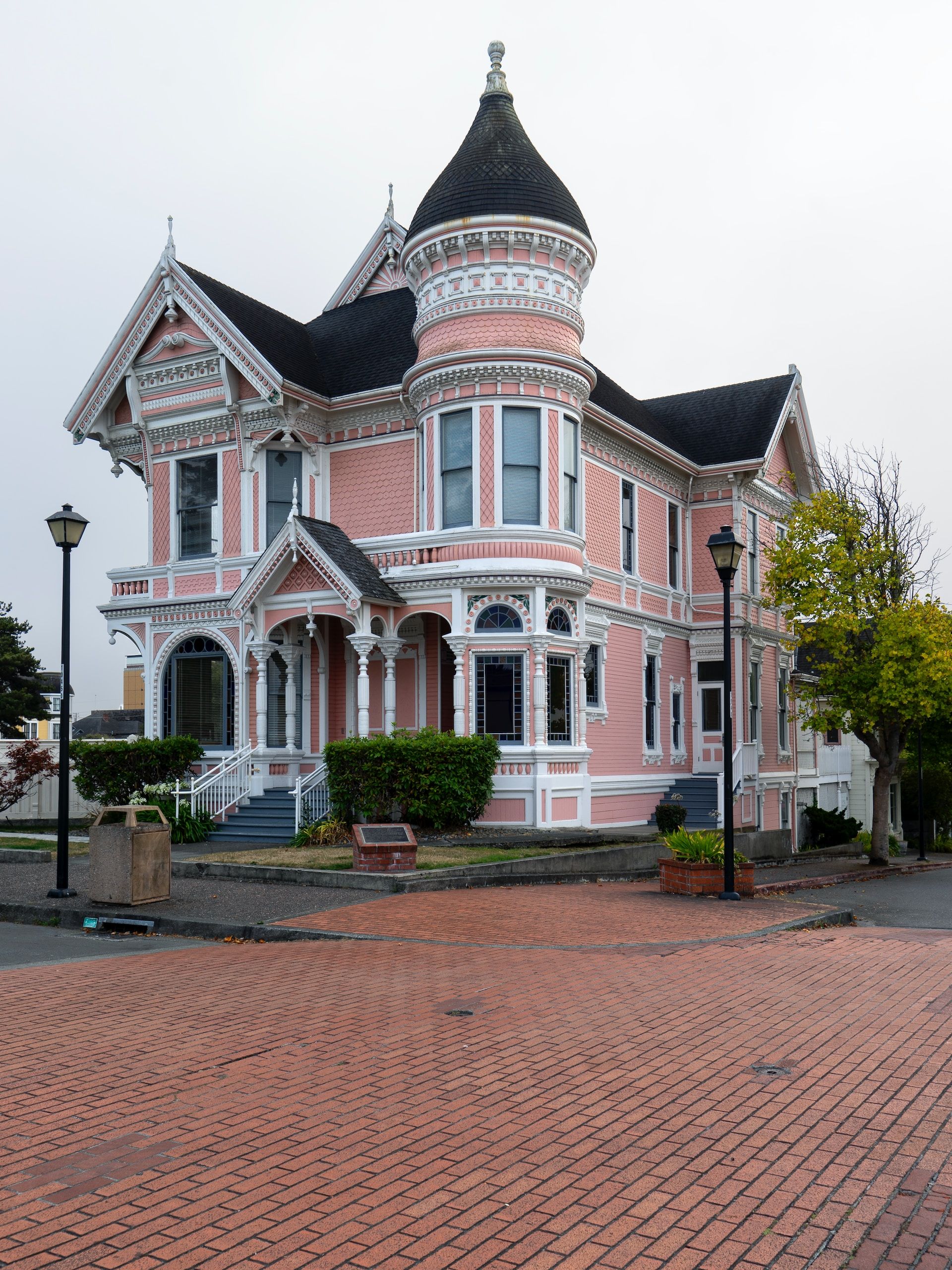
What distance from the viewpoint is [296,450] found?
82.0 ft

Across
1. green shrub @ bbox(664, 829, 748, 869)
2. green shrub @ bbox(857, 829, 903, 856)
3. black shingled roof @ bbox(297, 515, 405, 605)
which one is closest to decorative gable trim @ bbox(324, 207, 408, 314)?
black shingled roof @ bbox(297, 515, 405, 605)

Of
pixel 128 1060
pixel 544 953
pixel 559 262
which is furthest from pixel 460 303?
pixel 128 1060

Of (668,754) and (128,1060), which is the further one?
(668,754)

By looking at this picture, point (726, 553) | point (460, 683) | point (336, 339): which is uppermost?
point (336, 339)

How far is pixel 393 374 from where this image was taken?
2423cm

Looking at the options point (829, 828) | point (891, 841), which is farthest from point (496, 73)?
point (891, 841)

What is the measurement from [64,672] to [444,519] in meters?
9.81

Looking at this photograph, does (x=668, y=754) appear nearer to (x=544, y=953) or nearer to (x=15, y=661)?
(x=544, y=953)

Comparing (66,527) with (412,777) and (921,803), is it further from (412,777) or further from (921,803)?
(921,803)

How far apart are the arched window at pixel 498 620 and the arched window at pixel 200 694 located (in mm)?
6456

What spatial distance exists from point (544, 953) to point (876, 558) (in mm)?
18739

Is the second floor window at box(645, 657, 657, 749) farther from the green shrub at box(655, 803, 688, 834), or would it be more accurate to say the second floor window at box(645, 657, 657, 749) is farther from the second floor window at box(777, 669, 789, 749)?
the second floor window at box(777, 669, 789, 749)

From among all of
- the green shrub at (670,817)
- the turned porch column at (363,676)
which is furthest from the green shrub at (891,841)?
the turned porch column at (363,676)

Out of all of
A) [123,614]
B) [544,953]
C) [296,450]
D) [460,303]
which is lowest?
[544,953]
